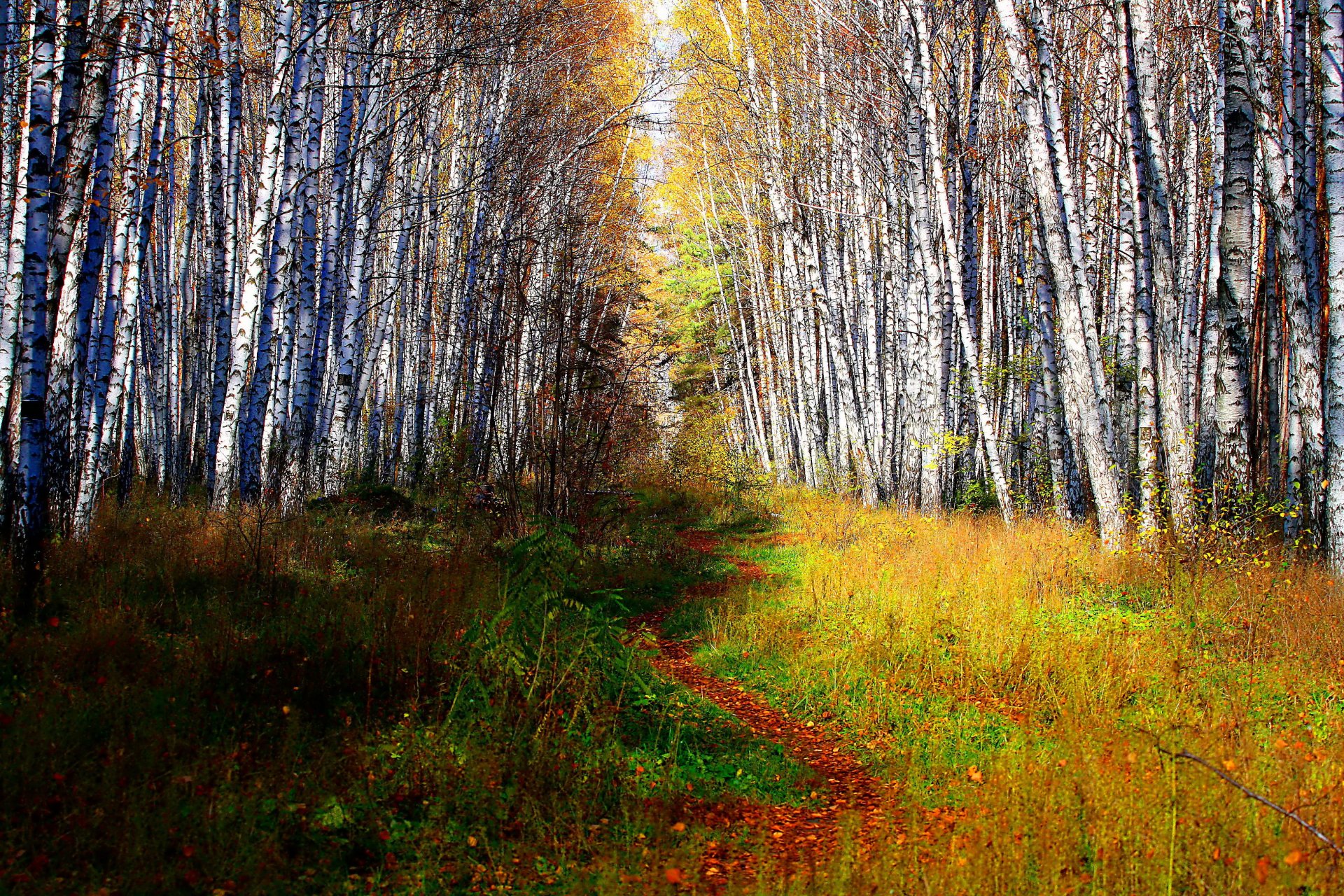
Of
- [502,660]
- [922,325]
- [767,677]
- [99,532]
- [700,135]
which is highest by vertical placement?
[700,135]

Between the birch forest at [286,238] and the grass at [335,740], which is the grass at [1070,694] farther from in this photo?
the birch forest at [286,238]

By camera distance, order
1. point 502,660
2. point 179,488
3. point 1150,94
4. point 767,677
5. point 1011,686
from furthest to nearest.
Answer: point 179,488, point 1150,94, point 767,677, point 1011,686, point 502,660

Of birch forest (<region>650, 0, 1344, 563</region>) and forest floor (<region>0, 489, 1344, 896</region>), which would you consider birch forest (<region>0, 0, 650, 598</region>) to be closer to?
forest floor (<region>0, 489, 1344, 896</region>)

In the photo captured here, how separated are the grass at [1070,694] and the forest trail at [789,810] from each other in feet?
0.56

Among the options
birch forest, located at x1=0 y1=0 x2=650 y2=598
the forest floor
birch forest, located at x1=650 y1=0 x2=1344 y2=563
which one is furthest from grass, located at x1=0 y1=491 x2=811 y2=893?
birch forest, located at x1=650 y1=0 x2=1344 y2=563

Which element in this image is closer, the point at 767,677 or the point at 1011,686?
the point at 1011,686

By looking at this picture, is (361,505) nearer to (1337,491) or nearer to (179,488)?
(179,488)

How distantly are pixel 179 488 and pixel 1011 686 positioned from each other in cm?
1021

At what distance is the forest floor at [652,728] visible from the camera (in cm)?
269

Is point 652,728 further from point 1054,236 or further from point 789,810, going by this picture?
point 1054,236

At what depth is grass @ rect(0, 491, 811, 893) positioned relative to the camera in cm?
266

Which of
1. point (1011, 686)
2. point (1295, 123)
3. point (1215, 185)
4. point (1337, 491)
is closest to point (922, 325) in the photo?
point (1215, 185)

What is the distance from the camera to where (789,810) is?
11.9 ft

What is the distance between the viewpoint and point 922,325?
12055 mm
